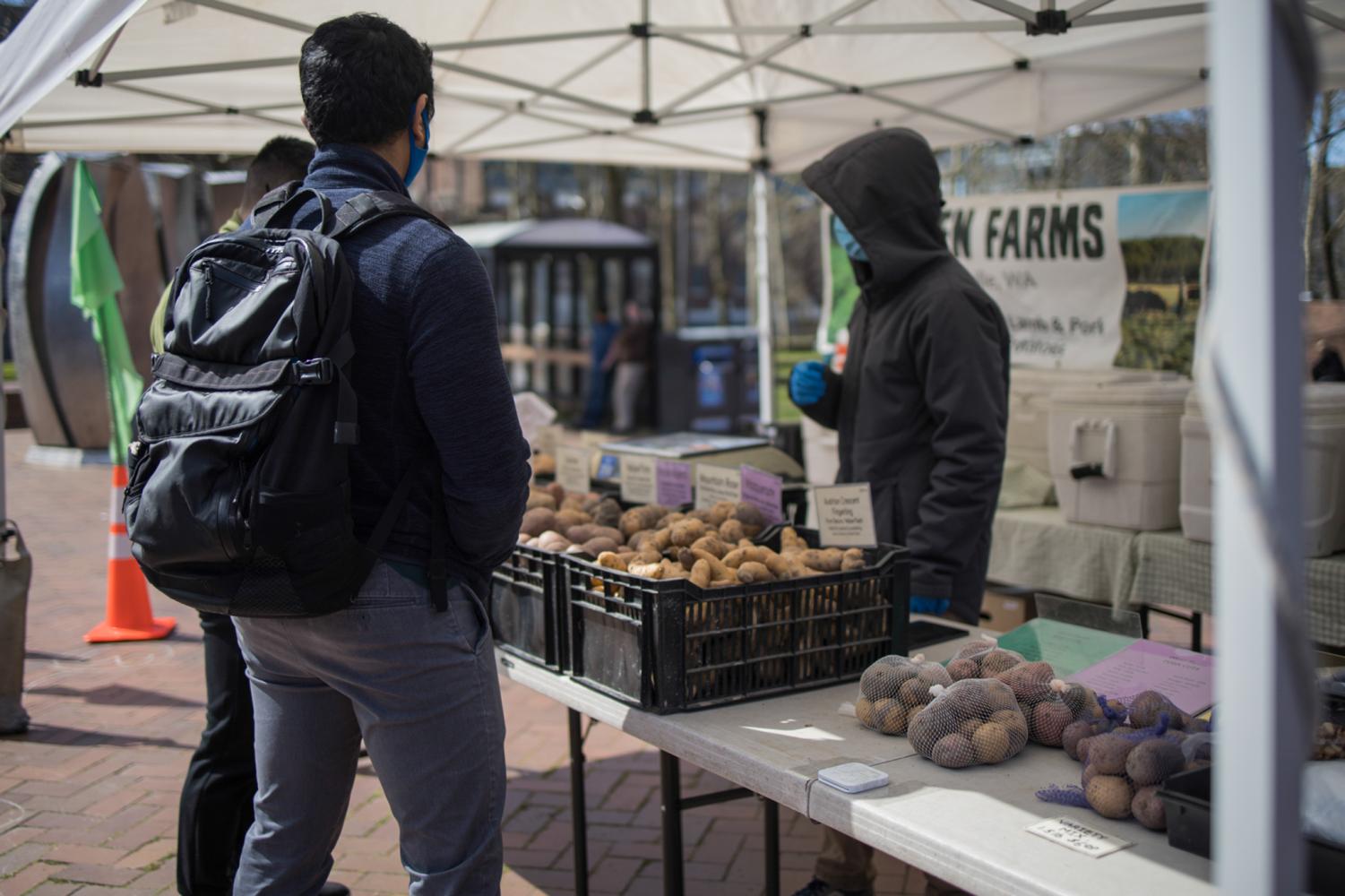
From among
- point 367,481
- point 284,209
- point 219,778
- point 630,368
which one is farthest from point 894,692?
point 630,368

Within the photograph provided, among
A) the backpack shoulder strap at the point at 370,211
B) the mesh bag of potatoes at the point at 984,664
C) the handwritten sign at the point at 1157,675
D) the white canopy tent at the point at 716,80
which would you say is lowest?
the handwritten sign at the point at 1157,675

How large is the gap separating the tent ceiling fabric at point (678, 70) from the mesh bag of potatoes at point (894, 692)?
229cm

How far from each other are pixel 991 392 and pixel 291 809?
70.6 inches

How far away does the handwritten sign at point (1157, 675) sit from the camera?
1.99 metres

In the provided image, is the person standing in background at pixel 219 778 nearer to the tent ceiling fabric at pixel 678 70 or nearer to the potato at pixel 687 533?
the potato at pixel 687 533

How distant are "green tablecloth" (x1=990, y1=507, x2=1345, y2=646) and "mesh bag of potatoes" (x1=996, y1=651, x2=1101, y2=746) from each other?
1824 millimetres

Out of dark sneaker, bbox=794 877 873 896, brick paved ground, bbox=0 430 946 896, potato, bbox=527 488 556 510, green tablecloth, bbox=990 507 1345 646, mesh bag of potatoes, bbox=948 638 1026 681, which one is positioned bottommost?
brick paved ground, bbox=0 430 946 896

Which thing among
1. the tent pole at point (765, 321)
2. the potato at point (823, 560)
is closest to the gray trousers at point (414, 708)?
the potato at point (823, 560)

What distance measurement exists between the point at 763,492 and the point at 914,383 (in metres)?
0.46

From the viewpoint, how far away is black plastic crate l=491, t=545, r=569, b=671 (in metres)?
2.36

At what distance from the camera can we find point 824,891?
2.68 m

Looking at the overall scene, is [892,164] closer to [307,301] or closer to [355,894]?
[307,301]

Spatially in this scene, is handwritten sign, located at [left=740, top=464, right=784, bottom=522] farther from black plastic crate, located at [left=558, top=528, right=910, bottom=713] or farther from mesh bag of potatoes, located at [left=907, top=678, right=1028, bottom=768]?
mesh bag of potatoes, located at [left=907, top=678, right=1028, bottom=768]

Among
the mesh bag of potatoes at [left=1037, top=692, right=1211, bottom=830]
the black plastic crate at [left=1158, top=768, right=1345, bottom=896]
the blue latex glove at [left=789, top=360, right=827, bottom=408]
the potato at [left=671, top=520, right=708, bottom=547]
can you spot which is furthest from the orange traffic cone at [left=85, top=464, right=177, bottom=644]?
the black plastic crate at [left=1158, top=768, right=1345, bottom=896]
